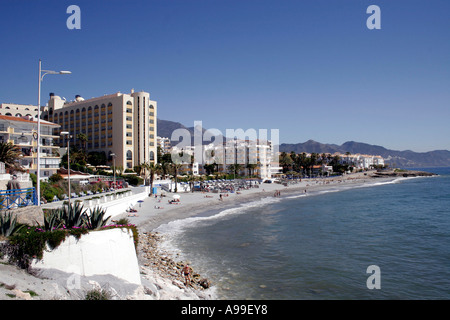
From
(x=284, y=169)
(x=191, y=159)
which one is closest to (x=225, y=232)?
(x=191, y=159)

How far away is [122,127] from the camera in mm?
73062

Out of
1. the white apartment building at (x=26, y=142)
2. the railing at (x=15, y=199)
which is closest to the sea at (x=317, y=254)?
the railing at (x=15, y=199)

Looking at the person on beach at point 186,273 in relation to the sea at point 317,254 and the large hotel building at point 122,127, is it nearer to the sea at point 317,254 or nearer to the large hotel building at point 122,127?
the sea at point 317,254

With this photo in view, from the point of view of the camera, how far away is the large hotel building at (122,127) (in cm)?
7350

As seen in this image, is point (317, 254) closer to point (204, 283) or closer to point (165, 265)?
point (204, 283)

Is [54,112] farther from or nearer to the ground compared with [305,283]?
farther from the ground

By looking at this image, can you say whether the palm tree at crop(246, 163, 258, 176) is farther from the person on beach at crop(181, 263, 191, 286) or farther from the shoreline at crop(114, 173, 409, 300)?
the person on beach at crop(181, 263, 191, 286)

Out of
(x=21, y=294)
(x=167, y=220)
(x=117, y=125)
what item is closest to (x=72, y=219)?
(x=21, y=294)

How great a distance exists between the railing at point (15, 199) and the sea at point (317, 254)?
→ 371 inches
